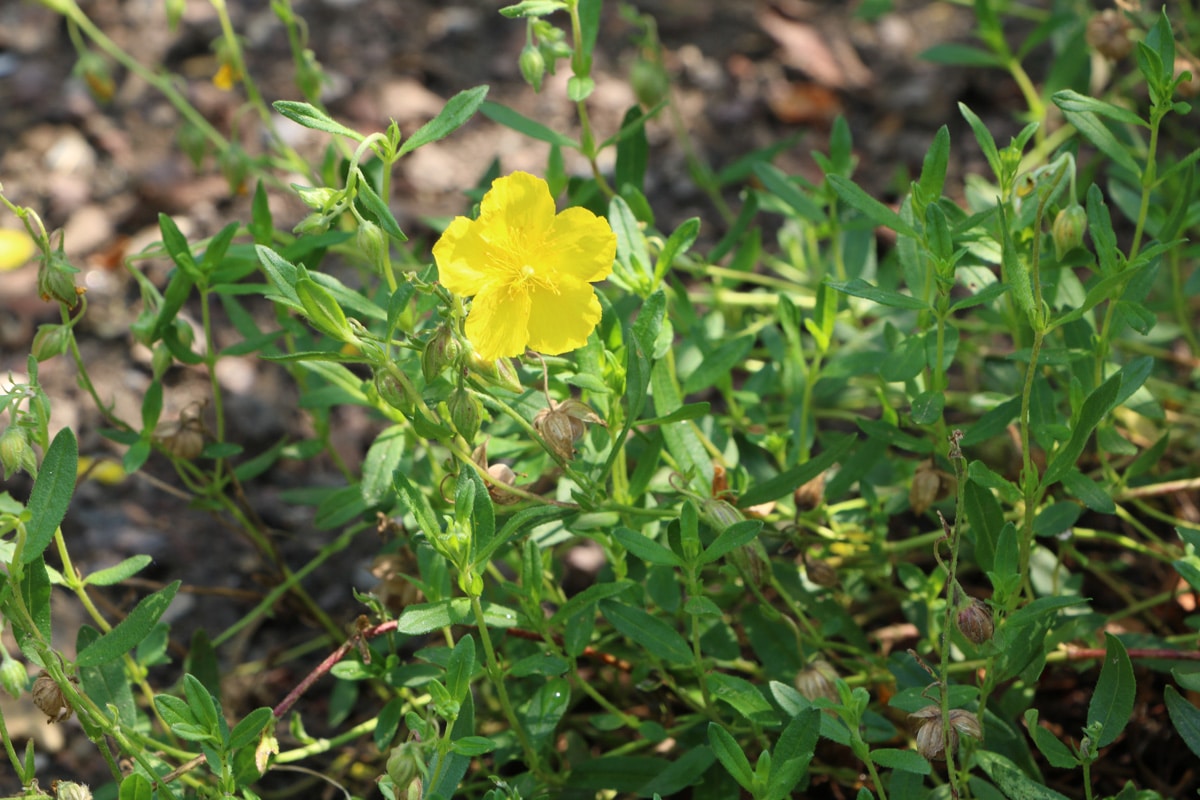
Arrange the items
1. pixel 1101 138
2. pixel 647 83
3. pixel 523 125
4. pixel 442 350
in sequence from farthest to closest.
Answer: pixel 647 83 < pixel 523 125 < pixel 1101 138 < pixel 442 350

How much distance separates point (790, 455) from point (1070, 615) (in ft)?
1.76

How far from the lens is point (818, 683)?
1.76m

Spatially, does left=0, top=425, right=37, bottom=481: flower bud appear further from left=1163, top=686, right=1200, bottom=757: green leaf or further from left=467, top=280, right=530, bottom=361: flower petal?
left=1163, top=686, right=1200, bottom=757: green leaf

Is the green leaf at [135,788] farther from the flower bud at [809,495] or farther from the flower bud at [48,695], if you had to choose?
the flower bud at [809,495]

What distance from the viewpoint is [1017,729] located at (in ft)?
6.15

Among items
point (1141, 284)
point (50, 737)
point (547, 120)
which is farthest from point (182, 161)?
point (1141, 284)

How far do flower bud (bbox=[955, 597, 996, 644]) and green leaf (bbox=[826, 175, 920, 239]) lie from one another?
56cm

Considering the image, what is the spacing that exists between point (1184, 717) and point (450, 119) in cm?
131

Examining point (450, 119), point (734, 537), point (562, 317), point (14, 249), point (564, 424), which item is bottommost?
point (14, 249)

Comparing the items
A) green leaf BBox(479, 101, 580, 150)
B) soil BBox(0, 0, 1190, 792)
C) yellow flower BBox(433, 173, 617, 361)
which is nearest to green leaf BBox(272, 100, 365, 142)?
yellow flower BBox(433, 173, 617, 361)

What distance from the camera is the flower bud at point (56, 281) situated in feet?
5.81

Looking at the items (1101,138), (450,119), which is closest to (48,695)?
(450,119)

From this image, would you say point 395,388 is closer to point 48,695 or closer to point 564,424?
point 564,424

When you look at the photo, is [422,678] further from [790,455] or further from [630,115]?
[630,115]
